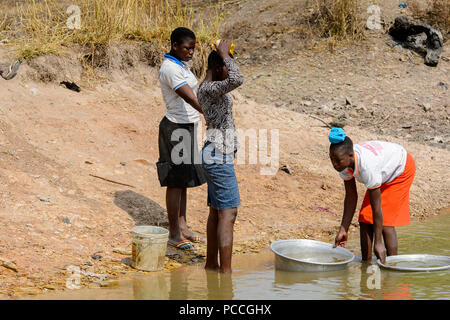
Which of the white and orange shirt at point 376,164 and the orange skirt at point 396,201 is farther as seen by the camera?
the orange skirt at point 396,201

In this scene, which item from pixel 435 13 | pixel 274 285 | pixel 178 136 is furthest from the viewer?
pixel 435 13

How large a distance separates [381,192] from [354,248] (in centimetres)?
110

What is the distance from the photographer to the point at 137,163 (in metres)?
6.52

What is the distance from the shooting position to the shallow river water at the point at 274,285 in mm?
4000

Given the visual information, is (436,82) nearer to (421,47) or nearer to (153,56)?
(421,47)

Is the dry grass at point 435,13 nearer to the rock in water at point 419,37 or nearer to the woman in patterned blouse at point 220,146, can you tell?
the rock in water at point 419,37

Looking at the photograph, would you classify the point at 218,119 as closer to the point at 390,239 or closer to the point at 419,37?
the point at 390,239

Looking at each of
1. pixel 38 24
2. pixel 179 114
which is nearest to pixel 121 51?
pixel 38 24

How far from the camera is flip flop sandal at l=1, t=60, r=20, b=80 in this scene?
7129 millimetres

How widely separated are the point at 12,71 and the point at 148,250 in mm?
3813

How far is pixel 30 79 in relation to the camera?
24.1 ft

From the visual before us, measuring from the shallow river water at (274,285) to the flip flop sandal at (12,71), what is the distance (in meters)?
3.80

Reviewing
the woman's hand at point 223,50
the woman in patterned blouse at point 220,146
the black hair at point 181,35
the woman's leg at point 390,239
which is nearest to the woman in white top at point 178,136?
the black hair at point 181,35

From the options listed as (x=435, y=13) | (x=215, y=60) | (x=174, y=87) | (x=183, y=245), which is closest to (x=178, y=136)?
(x=174, y=87)
